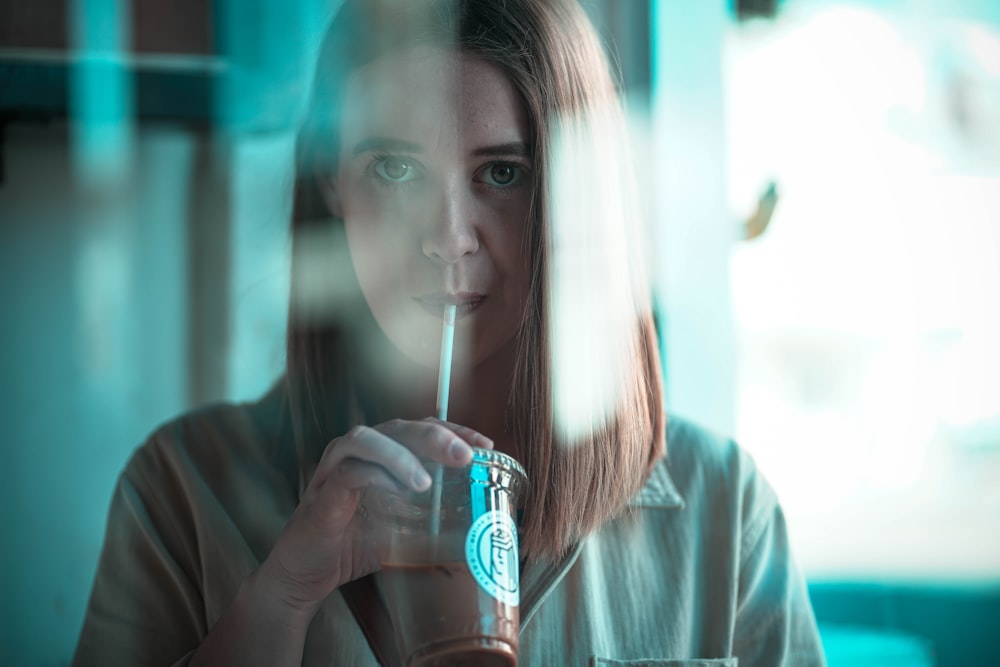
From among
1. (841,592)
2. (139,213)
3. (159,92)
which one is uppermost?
(159,92)

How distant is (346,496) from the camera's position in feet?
2.29

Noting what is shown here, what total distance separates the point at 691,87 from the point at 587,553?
787mm

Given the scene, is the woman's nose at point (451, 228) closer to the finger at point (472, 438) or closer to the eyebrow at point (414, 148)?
the eyebrow at point (414, 148)

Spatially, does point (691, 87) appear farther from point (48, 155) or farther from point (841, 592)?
point (48, 155)

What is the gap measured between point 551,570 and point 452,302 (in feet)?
0.97

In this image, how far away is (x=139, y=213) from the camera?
140cm

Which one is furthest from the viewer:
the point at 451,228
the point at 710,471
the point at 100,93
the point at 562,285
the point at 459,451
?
the point at 100,93

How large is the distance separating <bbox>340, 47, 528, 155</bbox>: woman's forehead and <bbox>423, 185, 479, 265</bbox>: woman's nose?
56 millimetres

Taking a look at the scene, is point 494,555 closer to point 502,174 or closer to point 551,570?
point 551,570

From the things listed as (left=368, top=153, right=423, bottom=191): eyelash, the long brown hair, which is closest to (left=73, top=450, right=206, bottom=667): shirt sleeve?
the long brown hair

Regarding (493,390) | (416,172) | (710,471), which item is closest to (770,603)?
(710,471)

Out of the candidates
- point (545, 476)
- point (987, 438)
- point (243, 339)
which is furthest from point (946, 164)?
point (243, 339)

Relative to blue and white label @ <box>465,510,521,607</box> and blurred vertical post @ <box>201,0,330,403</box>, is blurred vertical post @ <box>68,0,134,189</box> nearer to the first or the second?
blurred vertical post @ <box>201,0,330,403</box>

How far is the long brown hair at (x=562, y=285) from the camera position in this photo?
0.90m
